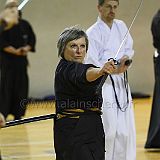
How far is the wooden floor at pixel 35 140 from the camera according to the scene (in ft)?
20.3

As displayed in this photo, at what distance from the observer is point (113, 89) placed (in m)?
5.23

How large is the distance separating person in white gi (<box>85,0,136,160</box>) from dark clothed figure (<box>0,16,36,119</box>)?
1.87 ft

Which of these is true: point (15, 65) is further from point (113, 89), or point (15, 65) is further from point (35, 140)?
point (113, 89)

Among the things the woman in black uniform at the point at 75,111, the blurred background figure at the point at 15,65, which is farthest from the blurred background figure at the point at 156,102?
the woman in black uniform at the point at 75,111

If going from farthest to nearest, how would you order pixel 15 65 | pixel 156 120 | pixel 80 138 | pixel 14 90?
pixel 14 90
pixel 15 65
pixel 156 120
pixel 80 138

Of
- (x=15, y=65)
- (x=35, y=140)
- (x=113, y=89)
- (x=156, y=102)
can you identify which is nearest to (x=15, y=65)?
(x=15, y=65)

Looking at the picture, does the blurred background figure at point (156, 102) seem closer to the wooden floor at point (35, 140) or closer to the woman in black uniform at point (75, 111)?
the wooden floor at point (35, 140)

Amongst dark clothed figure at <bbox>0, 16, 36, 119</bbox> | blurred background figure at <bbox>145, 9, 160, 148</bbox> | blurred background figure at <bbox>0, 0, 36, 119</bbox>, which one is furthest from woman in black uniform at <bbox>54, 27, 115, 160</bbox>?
blurred background figure at <bbox>145, 9, 160, 148</bbox>

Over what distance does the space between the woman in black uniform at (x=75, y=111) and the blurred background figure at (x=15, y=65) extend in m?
0.46

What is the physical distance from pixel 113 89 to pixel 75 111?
3.66 feet

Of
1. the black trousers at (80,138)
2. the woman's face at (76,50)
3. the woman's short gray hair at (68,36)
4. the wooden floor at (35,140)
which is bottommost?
the wooden floor at (35,140)

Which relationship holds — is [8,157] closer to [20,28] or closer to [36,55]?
[20,28]

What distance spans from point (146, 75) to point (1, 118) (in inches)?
318

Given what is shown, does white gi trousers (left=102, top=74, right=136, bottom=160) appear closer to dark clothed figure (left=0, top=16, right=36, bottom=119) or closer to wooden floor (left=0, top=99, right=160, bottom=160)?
wooden floor (left=0, top=99, right=160, bottom=160)
